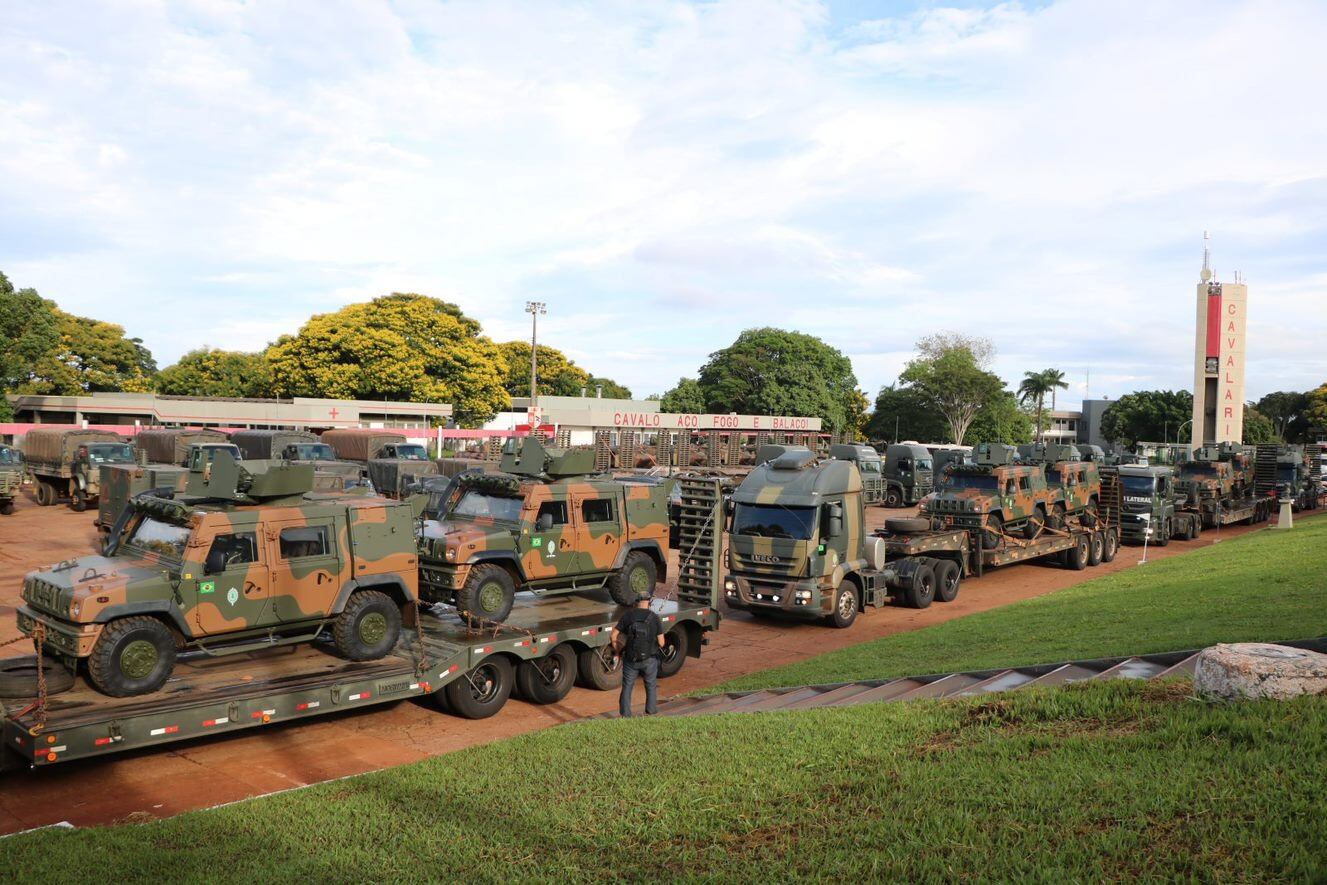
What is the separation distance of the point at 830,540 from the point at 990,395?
64.4 metres

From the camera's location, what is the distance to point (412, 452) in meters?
36.2

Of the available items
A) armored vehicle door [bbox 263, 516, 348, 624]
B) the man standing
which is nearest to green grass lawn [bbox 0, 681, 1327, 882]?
the man standing

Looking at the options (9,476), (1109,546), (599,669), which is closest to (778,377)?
(1109,546)

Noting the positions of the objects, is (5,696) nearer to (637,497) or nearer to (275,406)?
(637,497)

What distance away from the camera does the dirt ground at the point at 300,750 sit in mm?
8656

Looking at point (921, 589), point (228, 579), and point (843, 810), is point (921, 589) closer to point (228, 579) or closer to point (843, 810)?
point (228, 579)

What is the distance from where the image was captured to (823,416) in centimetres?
7381

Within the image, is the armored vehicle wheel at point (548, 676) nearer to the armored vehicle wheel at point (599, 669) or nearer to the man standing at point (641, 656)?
the armored vehicle wheel at point (599, 669)

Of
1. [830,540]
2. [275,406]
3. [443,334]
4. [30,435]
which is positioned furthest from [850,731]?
[443,334]

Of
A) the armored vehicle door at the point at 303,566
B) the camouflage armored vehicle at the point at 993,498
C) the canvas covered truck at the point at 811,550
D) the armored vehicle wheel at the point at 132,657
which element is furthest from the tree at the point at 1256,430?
the armored vehicle wheel at the point at 132,657

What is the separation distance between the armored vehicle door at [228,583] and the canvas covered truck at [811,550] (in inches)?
361

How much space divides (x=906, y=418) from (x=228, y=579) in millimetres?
75194

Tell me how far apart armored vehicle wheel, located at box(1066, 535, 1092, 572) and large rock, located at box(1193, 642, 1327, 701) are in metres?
18.6

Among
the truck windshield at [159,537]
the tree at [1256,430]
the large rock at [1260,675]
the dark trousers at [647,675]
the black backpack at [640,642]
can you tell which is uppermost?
the tree at [1256,430]
